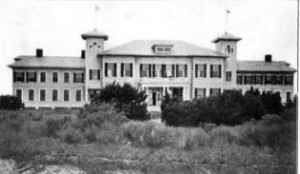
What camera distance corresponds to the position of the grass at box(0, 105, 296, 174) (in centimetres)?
764

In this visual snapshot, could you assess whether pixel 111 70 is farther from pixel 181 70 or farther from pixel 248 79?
pixel 248 79

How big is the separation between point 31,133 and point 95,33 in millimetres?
3467

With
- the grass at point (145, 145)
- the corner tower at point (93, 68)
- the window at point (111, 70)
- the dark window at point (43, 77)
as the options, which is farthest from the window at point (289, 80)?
the dark window at point (43, 77)

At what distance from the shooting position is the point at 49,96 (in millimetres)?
12836

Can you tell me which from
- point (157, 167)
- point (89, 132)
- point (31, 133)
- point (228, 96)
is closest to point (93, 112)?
point (89, 132)

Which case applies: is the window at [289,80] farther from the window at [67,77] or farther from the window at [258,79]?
the window at [67,77]

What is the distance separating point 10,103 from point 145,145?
4026mm

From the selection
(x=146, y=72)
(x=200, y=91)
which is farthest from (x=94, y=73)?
(x=200, y=91)

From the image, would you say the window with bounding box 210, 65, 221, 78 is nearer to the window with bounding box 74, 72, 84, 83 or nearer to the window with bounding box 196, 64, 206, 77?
the window with bounding box 196, 64, 206, 77

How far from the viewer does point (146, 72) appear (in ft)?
54.3

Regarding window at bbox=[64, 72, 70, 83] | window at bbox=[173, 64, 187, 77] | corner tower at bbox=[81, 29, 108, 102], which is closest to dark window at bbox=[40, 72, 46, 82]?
window at bbox=[64, 72, 70, 83]

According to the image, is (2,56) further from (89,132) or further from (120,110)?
(120,110)

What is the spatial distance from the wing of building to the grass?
1805 mm

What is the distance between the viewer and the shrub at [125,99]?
11344 millimetres
